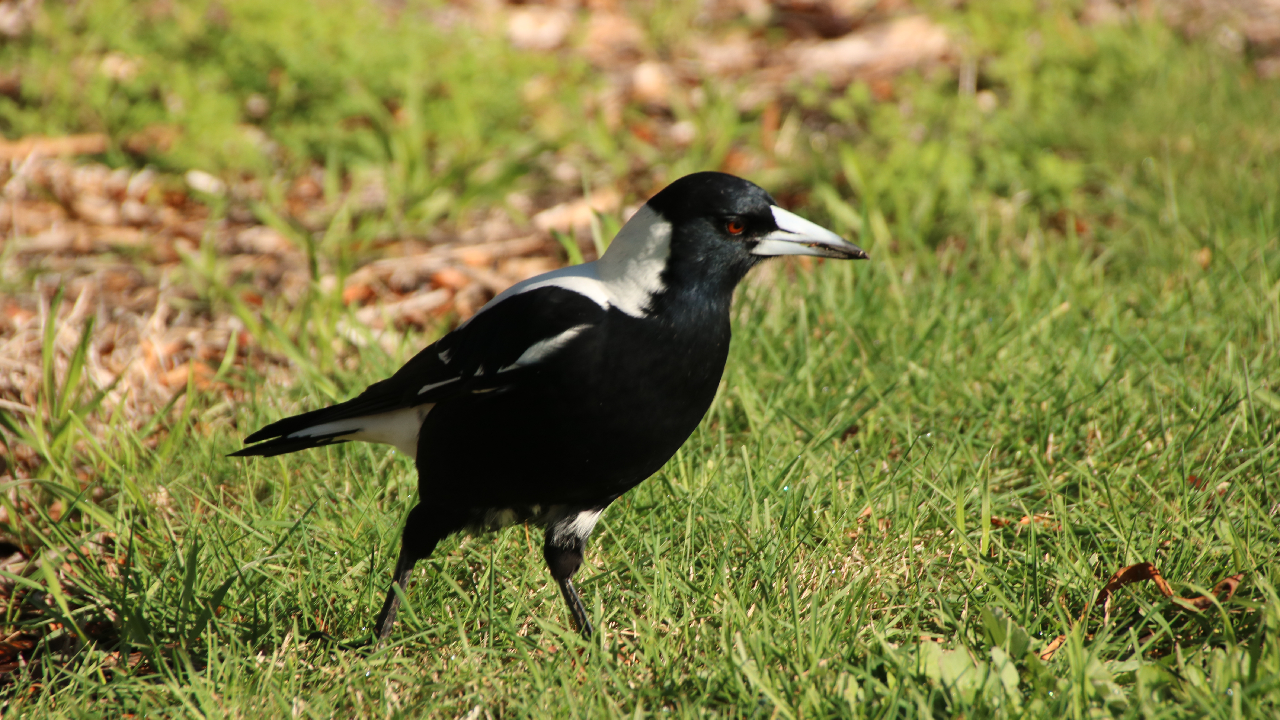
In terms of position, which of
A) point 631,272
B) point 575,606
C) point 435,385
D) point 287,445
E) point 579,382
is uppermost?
point 631,272

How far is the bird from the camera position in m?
1.90

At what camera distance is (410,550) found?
2084 mm

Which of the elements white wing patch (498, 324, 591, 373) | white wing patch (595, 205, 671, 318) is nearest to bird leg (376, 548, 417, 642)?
white wing patch (498, 324, 591, 373)

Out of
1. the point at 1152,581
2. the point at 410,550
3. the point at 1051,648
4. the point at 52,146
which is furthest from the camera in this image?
the point at 52,146

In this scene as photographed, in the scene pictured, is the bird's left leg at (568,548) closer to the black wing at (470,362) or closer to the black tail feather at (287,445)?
the black wing at (470,362)

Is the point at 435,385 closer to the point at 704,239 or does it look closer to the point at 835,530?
the point at 704,239

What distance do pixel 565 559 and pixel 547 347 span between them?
44cm

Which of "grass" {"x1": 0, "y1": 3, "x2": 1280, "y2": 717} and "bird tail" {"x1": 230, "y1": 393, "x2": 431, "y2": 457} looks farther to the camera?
"bird tail" {"x1": 230, "y1": 393, "x2": 431, "y2": 457}

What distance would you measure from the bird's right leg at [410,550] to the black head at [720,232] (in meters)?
0.64

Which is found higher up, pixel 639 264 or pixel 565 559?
pixel 639 264

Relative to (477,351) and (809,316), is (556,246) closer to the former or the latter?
(809,316)

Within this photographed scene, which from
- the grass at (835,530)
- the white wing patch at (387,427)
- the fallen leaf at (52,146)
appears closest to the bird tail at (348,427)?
the white wing patch at (387,427)

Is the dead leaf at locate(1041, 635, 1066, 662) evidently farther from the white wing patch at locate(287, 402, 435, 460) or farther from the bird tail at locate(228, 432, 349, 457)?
the bird tail at locate(228, 432, 349, 457)

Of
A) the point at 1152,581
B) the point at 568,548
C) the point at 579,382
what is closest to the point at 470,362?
the point at 579,382
